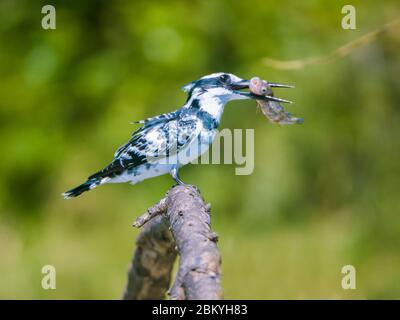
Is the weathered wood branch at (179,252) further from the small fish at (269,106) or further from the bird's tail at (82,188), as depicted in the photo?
the small fish at (269,106)

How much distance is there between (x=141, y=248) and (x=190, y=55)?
1471 millimetres

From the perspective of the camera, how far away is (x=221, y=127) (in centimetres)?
268

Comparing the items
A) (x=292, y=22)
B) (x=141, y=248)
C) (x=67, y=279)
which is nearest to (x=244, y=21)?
(x=292, y=22)

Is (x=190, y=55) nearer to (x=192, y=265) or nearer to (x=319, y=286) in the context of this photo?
(x=319, y=286)

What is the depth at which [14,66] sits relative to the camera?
296 cm

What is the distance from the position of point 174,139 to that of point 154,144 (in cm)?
4

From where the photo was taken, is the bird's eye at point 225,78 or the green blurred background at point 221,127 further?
the green blurred background at point 221,127

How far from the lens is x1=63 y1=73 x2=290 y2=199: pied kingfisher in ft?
4.24

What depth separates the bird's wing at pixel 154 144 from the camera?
1.29 meters

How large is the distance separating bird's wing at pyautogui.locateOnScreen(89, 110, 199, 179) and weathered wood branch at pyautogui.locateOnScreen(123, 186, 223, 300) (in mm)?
106

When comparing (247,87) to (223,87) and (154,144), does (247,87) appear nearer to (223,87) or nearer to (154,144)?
(223,87)

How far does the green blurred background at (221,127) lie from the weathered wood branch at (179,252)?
114 cm

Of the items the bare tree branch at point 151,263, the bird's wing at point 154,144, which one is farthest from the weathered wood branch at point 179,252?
the bird's wing at point 154,144

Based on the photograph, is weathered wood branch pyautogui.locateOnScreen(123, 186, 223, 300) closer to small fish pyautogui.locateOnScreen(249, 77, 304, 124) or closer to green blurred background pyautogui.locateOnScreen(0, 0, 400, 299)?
small fish pyautogui.locateOnScreen(249, 77, 304, 124)
